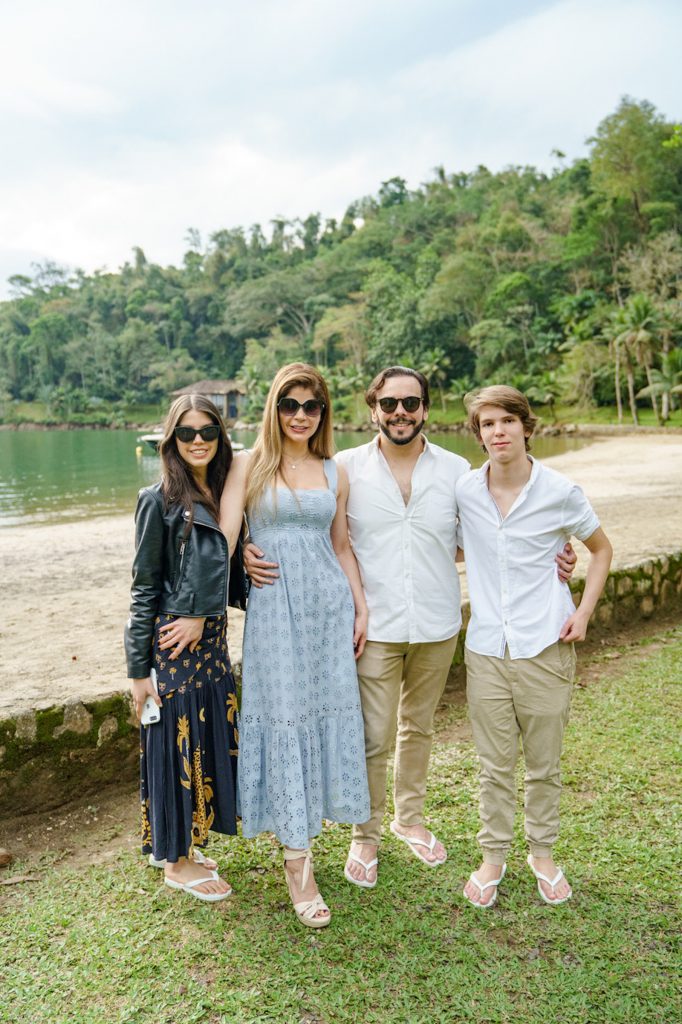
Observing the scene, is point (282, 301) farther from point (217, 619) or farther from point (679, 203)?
point (217, 619)

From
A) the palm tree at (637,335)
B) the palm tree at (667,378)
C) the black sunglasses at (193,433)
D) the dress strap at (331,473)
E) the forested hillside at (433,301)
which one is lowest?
the dress strap at (331,473)

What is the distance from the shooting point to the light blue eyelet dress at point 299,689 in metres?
2.51

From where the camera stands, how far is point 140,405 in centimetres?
6762

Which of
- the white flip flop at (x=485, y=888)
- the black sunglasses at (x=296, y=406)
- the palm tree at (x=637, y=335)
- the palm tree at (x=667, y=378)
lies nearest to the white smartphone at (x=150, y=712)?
the black sunglasses at (x=296, y=406)

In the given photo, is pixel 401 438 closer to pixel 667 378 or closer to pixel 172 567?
pixel 172 567

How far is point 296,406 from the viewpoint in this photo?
8.64ft

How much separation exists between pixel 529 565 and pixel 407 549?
1.47 ft

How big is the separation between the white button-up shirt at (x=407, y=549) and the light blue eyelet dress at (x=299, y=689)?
17 centimetres

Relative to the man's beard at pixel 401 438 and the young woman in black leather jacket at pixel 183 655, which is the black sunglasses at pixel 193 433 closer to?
the young woman in black leather jacket at pixel 183 655

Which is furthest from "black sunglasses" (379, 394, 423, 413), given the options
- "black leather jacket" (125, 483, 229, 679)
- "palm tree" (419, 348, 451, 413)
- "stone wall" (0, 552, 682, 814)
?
"palm tree" (419, 348, 451, 413)

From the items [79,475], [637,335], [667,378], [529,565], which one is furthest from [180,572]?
[667,378]

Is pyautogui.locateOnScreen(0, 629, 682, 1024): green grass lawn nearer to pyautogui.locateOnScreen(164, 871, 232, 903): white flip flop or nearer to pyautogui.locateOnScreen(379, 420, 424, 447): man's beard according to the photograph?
pyautogui.locateOnScreen(164, 871, 232, 903): white flip flop

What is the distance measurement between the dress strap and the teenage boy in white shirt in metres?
0.53

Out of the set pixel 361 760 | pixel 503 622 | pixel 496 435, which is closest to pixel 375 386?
pixel 496 435
